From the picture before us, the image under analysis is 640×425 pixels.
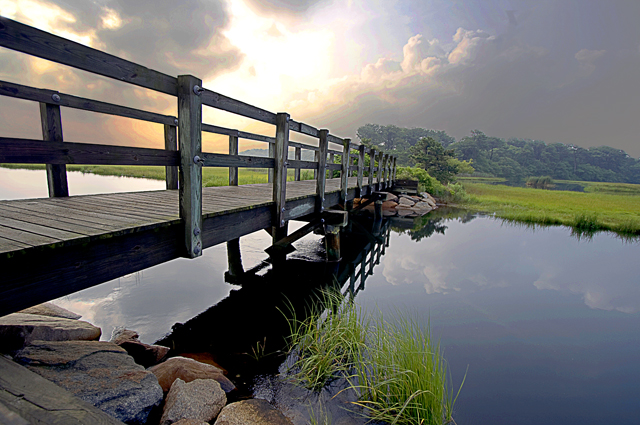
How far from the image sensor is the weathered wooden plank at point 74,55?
1663 millimetres

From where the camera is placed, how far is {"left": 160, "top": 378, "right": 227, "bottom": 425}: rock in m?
2.57

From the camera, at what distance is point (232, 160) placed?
336 cm

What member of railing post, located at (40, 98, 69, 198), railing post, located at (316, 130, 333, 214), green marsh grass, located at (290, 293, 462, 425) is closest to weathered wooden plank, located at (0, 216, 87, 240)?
railing post, located at (40, 98, 69, 198)

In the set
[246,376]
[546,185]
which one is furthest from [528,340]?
[546,185]

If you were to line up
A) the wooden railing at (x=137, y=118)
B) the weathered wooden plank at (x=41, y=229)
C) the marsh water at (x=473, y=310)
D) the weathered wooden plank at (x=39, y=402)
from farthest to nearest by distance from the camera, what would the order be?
the marsh water at (x=473, y=310) < the weathered wooden plank at (x=41, y=229) < the wooden railing at (x=137, y=118) < the weathered wooden plank at (x=39, y=402)

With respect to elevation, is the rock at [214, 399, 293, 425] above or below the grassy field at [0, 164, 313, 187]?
below

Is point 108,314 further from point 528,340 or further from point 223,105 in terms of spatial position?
point 528,340

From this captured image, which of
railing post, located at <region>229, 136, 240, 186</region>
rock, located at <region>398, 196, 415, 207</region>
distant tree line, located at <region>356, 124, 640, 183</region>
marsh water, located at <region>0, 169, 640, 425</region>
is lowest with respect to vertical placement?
marsh water, located at <region>0, 169, 640, 425</region>

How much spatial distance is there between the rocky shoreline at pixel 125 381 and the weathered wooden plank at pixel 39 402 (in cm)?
72

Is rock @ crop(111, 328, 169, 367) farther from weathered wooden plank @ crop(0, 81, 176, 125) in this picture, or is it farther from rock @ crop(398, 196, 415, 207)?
rock @ crop(398, 196, 415, 207)

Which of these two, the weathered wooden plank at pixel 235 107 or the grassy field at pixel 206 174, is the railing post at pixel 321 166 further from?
the grassy field at pixel 206 174

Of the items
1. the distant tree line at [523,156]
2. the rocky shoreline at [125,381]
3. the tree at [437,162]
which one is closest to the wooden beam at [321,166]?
the rocky shoreline at [125,381]

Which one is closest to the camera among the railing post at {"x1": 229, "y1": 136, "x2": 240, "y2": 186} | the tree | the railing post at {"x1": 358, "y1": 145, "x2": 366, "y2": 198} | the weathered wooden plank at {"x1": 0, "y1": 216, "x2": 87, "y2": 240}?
the weathered wooden plank at {"x1": 0, "y1": 216, "x2": 87, "y2": 240}

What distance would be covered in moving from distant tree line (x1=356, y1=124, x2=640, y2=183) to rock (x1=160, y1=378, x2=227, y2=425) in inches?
2672
